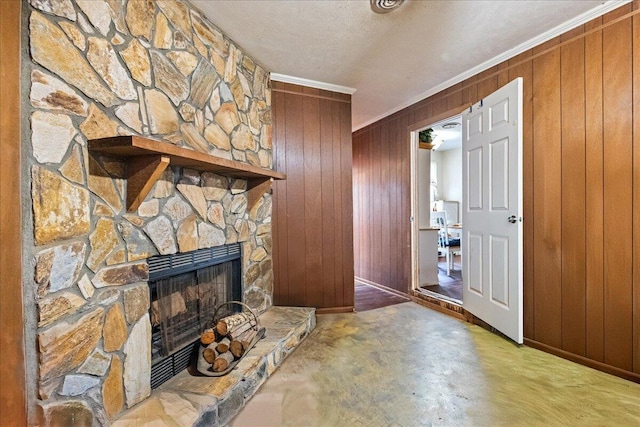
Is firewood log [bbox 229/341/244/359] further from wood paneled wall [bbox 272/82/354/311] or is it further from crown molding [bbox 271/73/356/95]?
crown molding [bbox 271/73/356/95]

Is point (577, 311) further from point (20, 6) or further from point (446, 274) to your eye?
point (20, 6)

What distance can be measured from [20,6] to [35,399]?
139 cm

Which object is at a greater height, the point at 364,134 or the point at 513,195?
the point at 364,134

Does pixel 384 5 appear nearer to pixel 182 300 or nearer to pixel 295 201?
pixel 295 201

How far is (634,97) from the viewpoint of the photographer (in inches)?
73.0

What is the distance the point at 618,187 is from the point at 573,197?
9.5 inches

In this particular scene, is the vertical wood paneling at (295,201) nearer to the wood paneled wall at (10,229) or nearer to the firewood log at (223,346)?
the firewood log at (223,346)

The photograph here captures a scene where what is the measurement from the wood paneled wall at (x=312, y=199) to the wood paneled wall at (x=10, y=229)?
2.03m

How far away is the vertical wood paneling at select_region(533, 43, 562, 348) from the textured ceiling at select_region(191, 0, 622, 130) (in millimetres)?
327

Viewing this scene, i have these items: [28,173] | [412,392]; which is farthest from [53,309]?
[412,392]

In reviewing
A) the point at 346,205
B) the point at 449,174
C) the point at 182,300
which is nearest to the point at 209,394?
the point at 182,300

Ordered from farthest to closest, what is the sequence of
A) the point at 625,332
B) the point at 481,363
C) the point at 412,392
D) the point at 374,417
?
1. the point at 481,363
2. the point at 625,332
3. the point at 412,392
4. the point at 374,417

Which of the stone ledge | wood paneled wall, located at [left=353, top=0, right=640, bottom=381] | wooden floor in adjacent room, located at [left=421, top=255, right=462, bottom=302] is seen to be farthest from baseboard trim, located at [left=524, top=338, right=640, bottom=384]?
the stone ledge

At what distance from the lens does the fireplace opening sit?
165 cm
